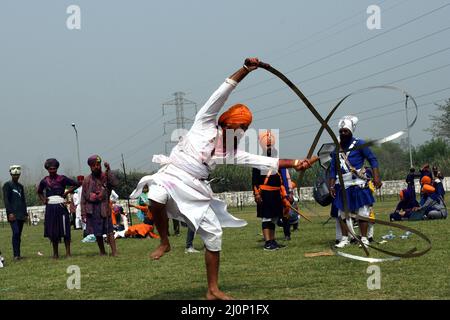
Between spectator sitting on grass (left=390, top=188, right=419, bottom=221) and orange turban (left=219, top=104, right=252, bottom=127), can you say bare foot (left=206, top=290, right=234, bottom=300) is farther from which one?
Result: spectator sitting on grass (left=390, top=188, right=419, bottom=221)

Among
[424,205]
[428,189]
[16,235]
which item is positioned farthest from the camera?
[428,189]

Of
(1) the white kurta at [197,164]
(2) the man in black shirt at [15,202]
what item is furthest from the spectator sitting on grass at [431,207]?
(1) the white kurta at [197,164]

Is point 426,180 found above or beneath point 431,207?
above

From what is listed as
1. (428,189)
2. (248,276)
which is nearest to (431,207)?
(428,189)

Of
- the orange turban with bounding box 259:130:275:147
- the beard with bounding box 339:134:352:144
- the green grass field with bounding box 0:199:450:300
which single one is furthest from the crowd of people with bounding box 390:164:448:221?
the orange turban with bounding box 259:130:275:147

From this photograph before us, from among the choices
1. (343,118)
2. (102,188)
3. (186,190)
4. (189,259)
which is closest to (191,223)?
(186,190)

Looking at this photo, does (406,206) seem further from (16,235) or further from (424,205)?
(16,235)

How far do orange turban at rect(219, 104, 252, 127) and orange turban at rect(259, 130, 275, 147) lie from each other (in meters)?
4.58

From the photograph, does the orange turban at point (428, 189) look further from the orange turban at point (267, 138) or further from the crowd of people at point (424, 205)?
the orange turban at point (267, 138)

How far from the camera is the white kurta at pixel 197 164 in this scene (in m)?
7.83

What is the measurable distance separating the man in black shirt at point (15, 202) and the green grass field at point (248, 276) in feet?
5.44

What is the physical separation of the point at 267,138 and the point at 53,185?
4.96 m

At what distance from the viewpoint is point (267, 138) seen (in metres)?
12.7
